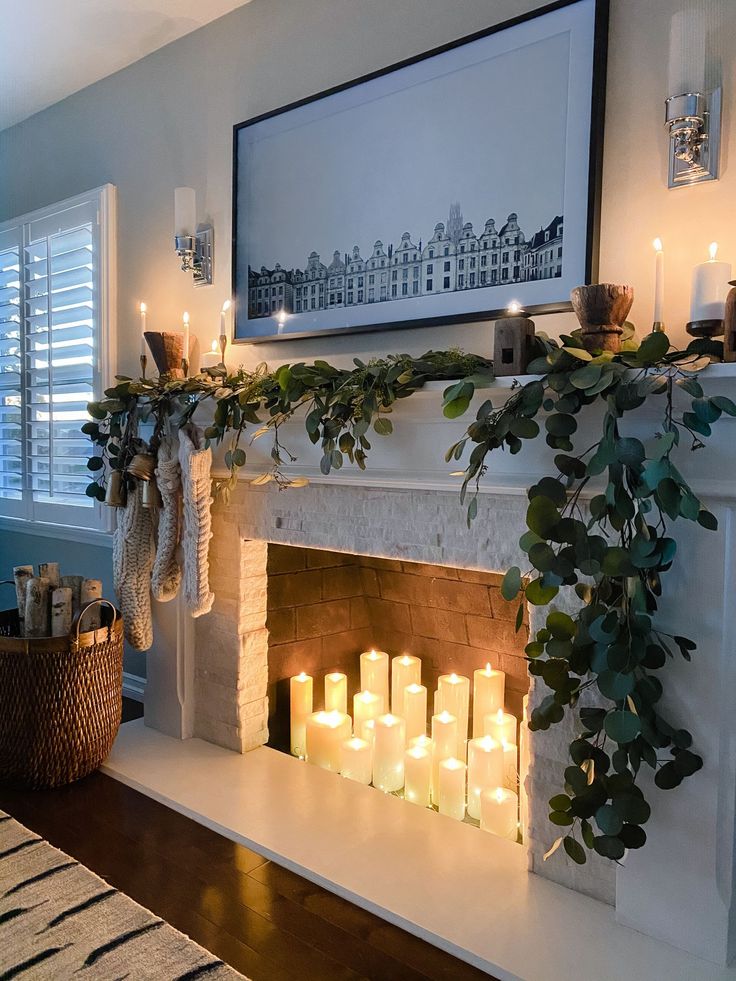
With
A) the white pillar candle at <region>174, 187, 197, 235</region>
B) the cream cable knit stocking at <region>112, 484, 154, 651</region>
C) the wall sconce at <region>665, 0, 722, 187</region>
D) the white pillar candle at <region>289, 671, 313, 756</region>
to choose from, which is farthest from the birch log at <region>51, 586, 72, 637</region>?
the wall sconce at <region>665, 0, 722, 187</region>

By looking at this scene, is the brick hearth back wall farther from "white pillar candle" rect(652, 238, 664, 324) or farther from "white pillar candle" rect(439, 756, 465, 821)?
"white pillar candle" rect(652, 238, 664, 324)

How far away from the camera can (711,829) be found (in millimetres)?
1387

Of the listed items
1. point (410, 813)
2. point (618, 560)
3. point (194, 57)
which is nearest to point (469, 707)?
point (410, 813)

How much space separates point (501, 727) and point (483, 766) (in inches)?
5.4

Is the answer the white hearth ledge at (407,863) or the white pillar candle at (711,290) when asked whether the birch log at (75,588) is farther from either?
the white pillar candle at (711,290)

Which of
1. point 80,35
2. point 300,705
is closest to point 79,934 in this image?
point 300,705

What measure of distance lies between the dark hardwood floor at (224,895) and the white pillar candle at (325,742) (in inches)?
17.8

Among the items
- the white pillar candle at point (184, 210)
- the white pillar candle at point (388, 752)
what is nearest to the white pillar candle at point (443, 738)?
the white pillar candle at point (388, 752)

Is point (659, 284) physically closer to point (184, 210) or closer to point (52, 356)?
point (184, 210)

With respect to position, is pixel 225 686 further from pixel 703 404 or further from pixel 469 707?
pixel 703 404

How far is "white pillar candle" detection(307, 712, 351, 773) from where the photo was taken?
225 cm

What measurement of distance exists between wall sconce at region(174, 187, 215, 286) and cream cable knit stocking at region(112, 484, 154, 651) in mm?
712

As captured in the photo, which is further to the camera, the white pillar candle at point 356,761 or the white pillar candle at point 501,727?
the white pillar candle at point 356,761

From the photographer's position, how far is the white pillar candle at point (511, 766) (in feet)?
6.69
